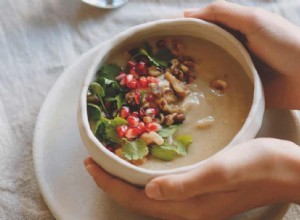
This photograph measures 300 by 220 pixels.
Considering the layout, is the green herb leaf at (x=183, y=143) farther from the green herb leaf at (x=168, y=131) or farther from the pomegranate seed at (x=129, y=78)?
the pomegranate seed at (x=129, y=78)

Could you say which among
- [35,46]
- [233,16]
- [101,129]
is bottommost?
[35,46]

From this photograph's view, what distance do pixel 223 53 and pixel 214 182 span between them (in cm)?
24

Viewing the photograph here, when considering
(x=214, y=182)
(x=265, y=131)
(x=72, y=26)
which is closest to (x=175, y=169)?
(x=214, y=182)

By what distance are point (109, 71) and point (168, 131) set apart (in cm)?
14

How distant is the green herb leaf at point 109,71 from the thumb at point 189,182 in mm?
Answer: 198

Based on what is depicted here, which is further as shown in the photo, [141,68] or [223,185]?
[141,68]

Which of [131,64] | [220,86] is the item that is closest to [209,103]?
[220,86]

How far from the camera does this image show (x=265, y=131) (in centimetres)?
88

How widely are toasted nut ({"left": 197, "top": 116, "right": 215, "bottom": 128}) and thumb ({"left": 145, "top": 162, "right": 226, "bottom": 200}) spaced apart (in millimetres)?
95

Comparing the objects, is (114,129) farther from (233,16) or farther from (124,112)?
(233,16)

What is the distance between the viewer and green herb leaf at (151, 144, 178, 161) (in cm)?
78

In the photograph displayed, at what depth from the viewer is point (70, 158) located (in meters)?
0.88

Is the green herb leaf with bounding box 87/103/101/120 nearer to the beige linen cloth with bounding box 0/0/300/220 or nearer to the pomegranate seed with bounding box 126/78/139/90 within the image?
the pomegranate seed with bounding box 126/78/139/90

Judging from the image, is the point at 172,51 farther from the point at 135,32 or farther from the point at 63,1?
the point at 63,1
